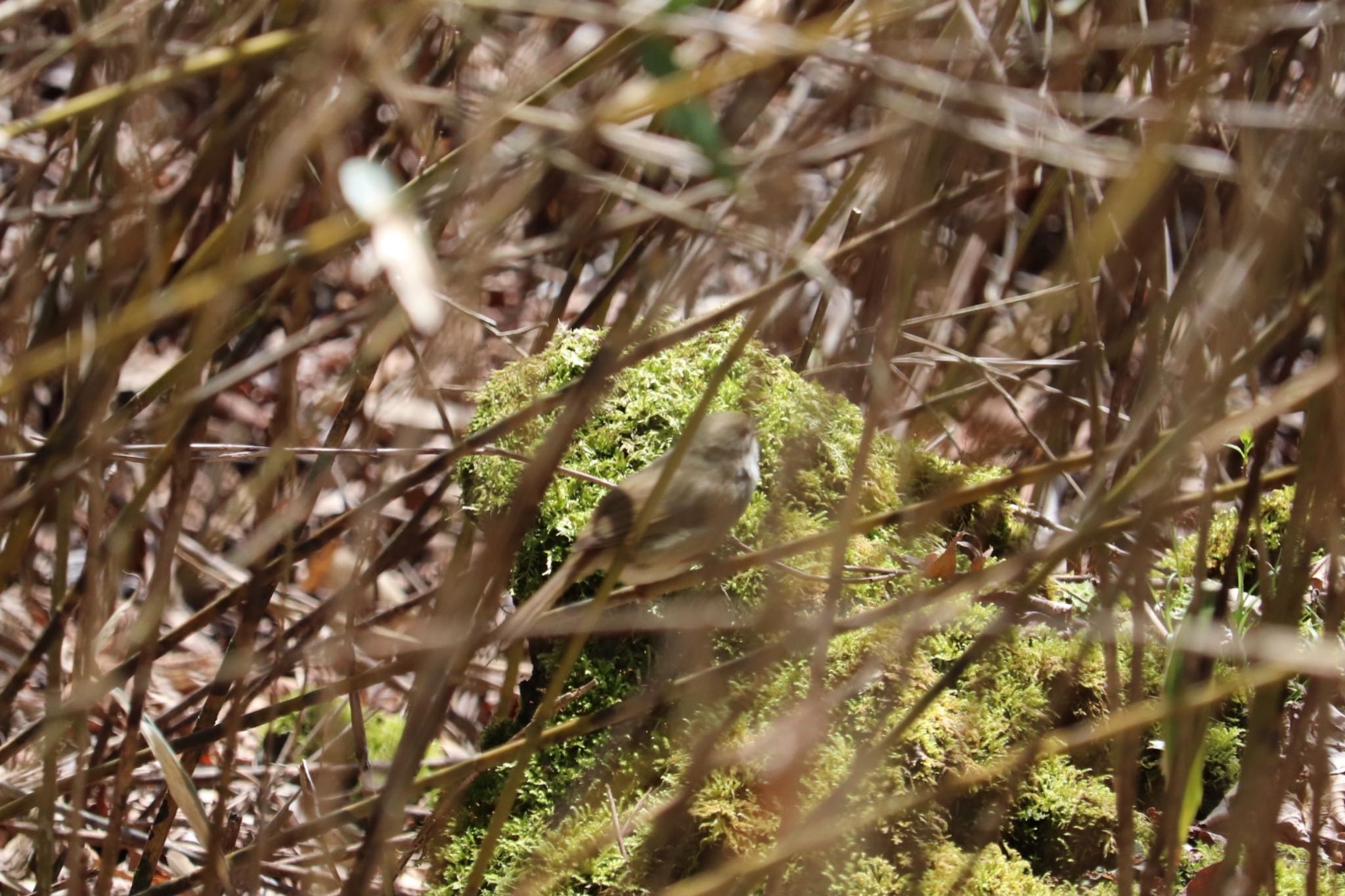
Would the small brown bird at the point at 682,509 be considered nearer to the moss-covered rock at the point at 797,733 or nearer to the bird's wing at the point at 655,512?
the bird's wing at the point at 655,512

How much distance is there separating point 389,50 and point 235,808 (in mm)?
2437

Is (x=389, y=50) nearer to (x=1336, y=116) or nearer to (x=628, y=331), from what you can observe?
(x=628, y=331)

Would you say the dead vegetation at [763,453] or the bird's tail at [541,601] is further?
the bird's tail at [541,601]

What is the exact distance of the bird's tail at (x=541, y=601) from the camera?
1.70 metres

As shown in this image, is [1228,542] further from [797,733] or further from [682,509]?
[797,733]

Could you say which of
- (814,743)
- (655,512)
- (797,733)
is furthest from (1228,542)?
(797,733)

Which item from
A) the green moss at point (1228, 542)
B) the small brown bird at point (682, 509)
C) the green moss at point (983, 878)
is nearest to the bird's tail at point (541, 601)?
the small brown bird at point (682, 509)

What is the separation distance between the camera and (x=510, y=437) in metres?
2.44

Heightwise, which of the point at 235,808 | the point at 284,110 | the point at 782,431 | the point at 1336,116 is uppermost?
the point at 782,431

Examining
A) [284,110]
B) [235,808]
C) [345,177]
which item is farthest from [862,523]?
[235,808]

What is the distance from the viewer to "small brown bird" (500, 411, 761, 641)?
7.75ft

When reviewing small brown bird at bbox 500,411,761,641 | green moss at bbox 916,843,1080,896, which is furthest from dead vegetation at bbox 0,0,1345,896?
small brown bird at bbox 500,411,761,641

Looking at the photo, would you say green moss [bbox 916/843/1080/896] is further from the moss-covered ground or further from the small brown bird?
the small brown bird

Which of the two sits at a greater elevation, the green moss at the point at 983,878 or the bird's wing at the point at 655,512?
the bird's wing at the point at 655,512
